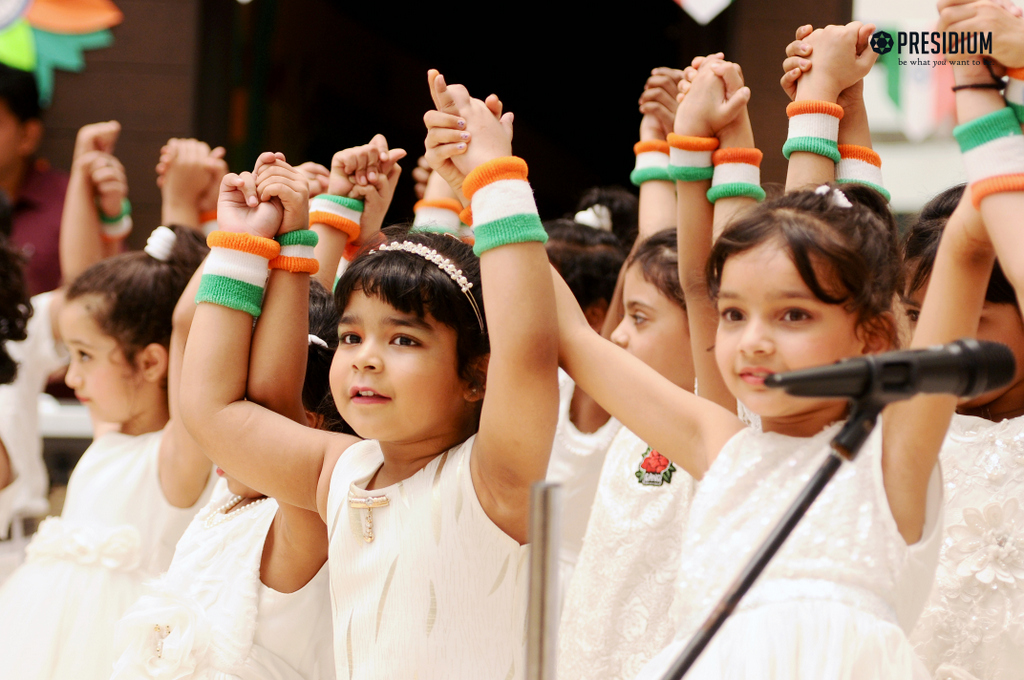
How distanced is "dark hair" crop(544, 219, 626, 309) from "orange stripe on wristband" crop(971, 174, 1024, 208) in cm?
123

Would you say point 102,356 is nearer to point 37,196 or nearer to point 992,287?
point 992,287

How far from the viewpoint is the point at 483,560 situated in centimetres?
107

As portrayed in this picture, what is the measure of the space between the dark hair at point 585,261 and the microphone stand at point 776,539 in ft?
4.72

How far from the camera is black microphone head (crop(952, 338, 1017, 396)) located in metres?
0.65

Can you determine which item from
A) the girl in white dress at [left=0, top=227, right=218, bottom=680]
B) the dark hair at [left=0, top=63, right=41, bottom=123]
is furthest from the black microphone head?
the dark hair at [left=0, top=63, right=41, bottom=123]

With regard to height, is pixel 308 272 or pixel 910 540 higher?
pixel 308 272

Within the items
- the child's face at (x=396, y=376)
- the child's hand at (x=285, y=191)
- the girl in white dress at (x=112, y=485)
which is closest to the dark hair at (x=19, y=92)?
the girl in white dress at (x=112, y=485)

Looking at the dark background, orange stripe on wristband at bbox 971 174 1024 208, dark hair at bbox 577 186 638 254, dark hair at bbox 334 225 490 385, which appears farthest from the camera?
the dark background

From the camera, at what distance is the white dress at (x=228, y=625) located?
124cm

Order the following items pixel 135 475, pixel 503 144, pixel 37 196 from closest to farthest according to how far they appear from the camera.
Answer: pixel 503 144 < pixel 135 475 < pixel 37 196

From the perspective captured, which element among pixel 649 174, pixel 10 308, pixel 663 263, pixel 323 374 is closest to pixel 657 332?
pixel 663 263

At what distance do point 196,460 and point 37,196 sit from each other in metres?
1.97

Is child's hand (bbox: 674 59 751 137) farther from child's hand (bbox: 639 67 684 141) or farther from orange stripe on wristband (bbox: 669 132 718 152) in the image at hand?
child's hand (bbox: 639 67 684 141)

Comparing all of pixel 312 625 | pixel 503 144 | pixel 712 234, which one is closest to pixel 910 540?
pixel 712 234
